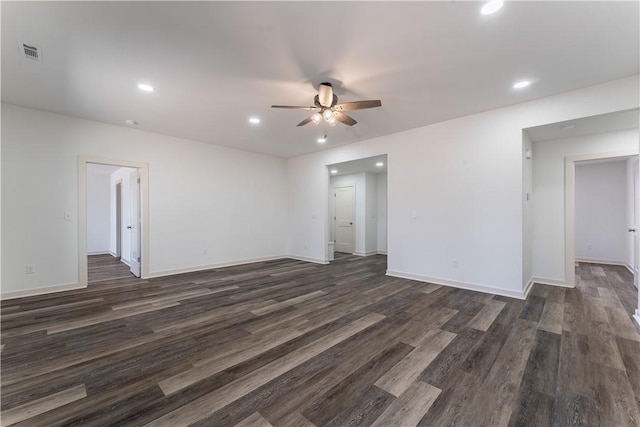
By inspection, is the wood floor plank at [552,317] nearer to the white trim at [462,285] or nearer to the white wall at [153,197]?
the white trim at [462,285]

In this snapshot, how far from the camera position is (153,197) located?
5.01 metres

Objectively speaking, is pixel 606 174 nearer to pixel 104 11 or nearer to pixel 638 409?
pixel 638 409

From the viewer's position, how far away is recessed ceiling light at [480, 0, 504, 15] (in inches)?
75.1

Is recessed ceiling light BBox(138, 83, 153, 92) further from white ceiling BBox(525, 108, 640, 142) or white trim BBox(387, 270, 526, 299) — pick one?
white ceiling BBox(525, 108, 640, 142)

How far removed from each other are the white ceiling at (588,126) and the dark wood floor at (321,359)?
2.45 m

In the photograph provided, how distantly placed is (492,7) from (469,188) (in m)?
2.67

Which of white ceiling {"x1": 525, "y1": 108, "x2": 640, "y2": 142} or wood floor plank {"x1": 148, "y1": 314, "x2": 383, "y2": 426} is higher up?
white ceiling {"x1": 525, "y1": 108, "x2": 640, "y2": 142}

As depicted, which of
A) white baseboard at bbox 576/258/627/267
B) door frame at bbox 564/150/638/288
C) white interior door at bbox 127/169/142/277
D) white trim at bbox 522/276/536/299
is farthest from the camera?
white baseboard at bbox 576/258/627/267

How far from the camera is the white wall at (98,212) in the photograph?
26.6 ft

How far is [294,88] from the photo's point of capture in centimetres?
318

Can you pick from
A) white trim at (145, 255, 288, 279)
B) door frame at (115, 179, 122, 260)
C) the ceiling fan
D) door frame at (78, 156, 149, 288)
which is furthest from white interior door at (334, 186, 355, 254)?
door frame at (115, 179, 122, 260)

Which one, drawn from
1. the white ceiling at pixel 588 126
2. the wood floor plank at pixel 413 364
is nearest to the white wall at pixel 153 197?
the wood floor plank at pixel 413 364

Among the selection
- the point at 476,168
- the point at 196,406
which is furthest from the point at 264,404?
the point at 476,168

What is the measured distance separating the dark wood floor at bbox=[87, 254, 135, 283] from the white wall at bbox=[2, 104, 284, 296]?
0.79 meters
